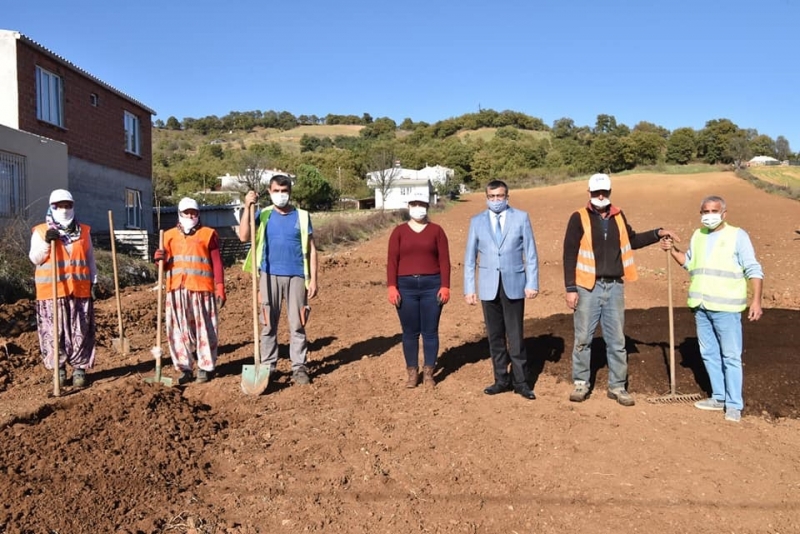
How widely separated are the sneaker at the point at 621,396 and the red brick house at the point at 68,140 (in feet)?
38.4

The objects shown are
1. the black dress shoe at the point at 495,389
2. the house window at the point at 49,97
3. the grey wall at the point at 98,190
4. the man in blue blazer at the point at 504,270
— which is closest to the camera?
the man in blue blazer at the point at 504,270

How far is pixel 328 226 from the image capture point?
2367 centimetres

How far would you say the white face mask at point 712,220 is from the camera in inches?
188

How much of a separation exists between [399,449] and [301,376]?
174 centimetres

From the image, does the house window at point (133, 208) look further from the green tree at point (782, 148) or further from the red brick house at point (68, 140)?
the green tree at point (782, 148)

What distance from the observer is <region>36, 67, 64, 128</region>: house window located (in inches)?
633

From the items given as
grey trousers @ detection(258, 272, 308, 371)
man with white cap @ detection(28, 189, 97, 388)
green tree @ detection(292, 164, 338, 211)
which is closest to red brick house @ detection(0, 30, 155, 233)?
man with white cap @ detection(28, 189, 97, 388)

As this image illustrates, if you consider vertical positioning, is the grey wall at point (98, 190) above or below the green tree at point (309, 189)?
below

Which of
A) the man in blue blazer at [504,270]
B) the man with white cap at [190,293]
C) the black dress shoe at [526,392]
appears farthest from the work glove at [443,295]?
the man with white cap at [190,293]

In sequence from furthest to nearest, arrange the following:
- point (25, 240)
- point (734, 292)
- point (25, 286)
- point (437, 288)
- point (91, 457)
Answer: point (25, 240), point (25, 286), point (437, 288), point (734, 292), point (91, 457)

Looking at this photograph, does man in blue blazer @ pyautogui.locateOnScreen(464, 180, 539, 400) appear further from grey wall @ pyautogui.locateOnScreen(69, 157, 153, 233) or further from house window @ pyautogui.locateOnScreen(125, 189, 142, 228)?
house window @ pyautogui.locateOnScreen(125, 189, 142, 228)

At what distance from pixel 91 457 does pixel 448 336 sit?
15.3 feet

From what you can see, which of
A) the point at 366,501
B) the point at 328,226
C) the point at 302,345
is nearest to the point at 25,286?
the point at 302,345

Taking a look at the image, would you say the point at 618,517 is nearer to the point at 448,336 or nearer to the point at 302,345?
the point at 302,345
